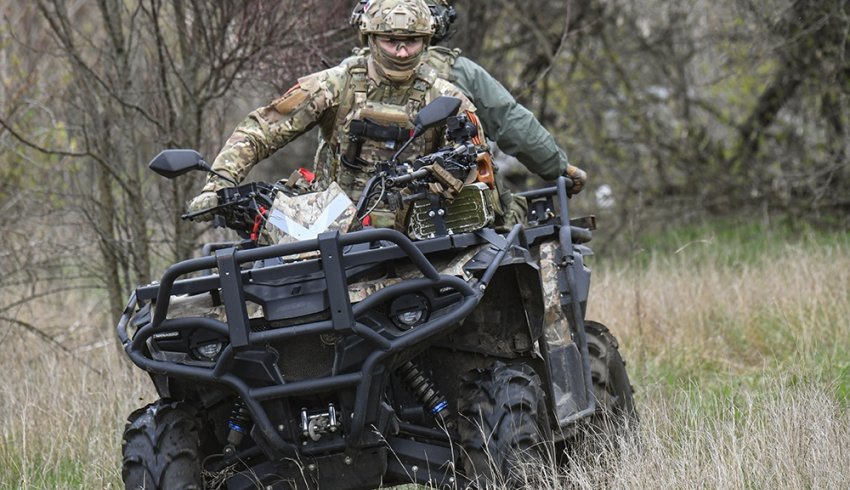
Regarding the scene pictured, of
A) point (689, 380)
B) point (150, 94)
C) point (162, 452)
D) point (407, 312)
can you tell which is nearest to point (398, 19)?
point (407, 312)

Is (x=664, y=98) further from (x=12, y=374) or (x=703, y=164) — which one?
(x=12, y=374)

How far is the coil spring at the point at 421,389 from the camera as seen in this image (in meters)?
5.61

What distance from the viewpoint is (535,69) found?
14.8 m

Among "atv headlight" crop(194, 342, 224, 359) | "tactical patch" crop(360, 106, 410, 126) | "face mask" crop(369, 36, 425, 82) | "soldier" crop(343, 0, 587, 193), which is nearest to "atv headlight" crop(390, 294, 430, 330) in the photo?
"atv headlight" crop(194, 342, 224, 359)

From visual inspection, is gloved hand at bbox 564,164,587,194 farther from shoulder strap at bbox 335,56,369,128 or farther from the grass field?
shoulder strap at bbox 335,56,369,128

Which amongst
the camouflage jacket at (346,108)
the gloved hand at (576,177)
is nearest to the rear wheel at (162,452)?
the camouflage jacket at (346,108)

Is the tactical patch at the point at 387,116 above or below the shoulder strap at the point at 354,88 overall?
below

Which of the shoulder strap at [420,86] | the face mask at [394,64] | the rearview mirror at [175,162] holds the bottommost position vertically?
the rearview mirror at [175,162]

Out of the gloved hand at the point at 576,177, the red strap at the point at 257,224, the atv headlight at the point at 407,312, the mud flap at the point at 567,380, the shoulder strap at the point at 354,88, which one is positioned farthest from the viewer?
the gloved hand at the point at 576,177

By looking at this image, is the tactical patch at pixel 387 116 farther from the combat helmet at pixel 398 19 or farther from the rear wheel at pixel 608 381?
the rear wheel at pixel 608 381

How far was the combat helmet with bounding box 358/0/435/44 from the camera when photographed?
6199 mm

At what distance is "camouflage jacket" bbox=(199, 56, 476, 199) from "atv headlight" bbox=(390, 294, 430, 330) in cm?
118

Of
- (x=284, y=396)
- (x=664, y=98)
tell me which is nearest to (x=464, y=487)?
(x=284, y=396)

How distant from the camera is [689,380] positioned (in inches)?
288
